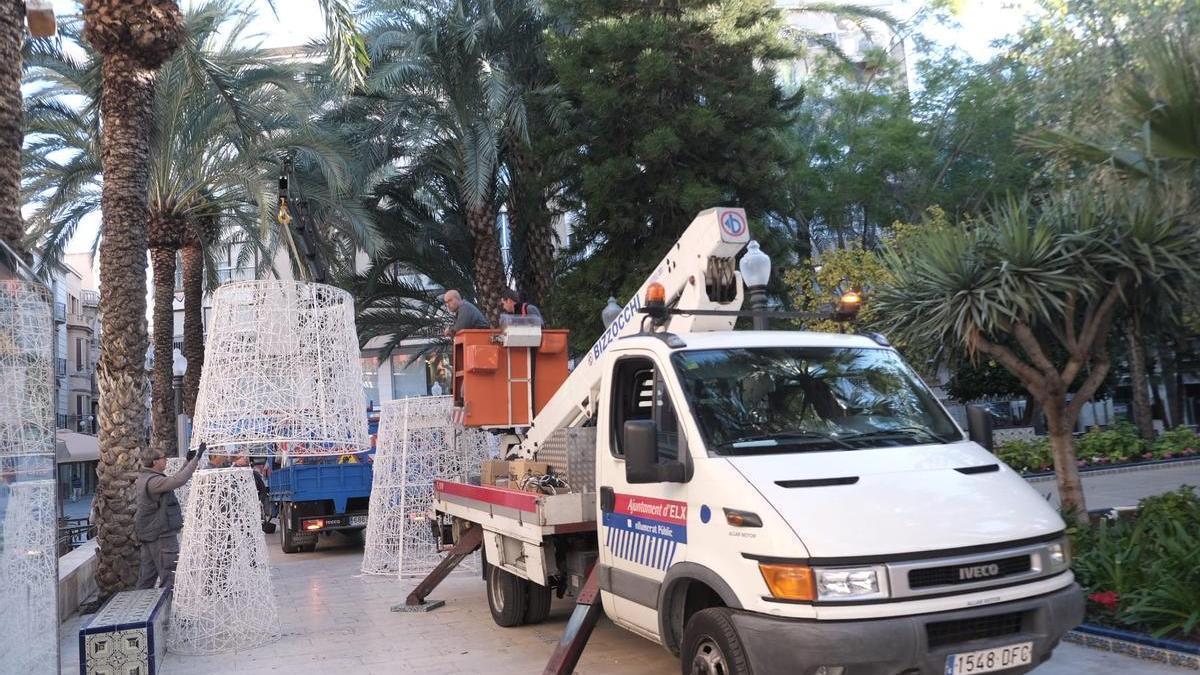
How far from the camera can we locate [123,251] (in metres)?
11.6

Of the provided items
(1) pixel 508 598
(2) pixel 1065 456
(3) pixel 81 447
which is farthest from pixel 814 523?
(3) pixel 81 447

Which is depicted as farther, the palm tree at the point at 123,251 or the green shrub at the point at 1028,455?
the green shrub at the point at 1028,455

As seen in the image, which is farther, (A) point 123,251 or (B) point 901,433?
(A) point 123,251

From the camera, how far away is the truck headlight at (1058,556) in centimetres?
500

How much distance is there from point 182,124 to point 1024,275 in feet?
48.8

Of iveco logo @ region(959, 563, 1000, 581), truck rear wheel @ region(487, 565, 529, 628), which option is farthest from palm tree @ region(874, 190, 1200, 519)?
truck rear wheel @ region(487, 565, 529, 628)

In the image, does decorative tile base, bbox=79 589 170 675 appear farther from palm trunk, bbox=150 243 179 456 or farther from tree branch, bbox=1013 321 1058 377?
palm trunk, bbox=150 243 179 456

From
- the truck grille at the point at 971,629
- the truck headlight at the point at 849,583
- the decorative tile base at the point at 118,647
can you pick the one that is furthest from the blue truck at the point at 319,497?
the truck grille at the point at 971,629

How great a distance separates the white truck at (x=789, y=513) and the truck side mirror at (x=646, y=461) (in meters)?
0.01

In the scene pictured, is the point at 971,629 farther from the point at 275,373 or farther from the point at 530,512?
the point at 275,373

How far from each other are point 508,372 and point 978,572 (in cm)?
525

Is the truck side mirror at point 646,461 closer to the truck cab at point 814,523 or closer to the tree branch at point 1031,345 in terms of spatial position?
the truck cab at point 814,523

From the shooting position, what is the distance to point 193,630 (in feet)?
28.3

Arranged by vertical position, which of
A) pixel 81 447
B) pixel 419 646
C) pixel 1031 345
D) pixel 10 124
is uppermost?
pixel 10 124
